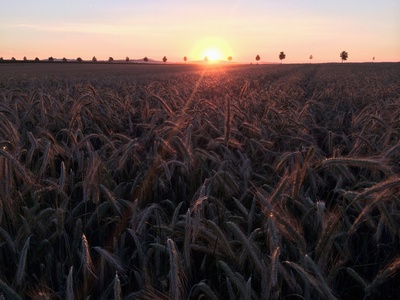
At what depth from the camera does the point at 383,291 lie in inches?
58.2

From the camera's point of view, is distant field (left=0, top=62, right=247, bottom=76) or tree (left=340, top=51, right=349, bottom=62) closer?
distant field (left=0, top=62, right=247, bottom=76)

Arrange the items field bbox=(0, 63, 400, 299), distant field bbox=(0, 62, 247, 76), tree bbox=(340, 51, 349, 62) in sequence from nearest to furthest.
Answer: field bbox=(0, 63, 400, 299) < distant field bbox=(0, 62, 247, 76) < tree bbox=(340, 51, 349, 62)

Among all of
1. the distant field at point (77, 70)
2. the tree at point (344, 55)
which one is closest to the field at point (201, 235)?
the distant field at point (77, 70)

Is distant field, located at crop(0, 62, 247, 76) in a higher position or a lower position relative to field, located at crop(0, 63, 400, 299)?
higher

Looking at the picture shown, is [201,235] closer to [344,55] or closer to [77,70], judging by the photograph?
[77,70]

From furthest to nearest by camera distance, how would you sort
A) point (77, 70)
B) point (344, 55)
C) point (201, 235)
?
point (344, 55)
point (77, 70)
point (201, 235)

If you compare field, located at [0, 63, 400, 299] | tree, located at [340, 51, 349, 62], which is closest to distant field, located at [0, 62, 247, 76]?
field, located at [0, 63, 400, 299]

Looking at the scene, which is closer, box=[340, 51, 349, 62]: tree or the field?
the field

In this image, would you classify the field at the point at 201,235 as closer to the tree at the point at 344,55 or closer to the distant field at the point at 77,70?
the distant field at the point at 77,70

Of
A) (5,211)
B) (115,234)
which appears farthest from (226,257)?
(5,211)

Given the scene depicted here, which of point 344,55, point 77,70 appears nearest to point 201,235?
point 77,70

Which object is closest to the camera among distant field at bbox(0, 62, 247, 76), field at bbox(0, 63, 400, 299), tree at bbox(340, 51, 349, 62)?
field at bbox(0, 63, 400, 299)

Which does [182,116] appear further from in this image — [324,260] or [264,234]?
[324,260]

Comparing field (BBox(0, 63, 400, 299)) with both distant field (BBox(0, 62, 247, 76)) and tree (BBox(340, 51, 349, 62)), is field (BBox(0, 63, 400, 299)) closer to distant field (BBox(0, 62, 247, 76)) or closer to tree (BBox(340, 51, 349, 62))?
Answer: distant field (BBox(0, 62, 247, 76))
